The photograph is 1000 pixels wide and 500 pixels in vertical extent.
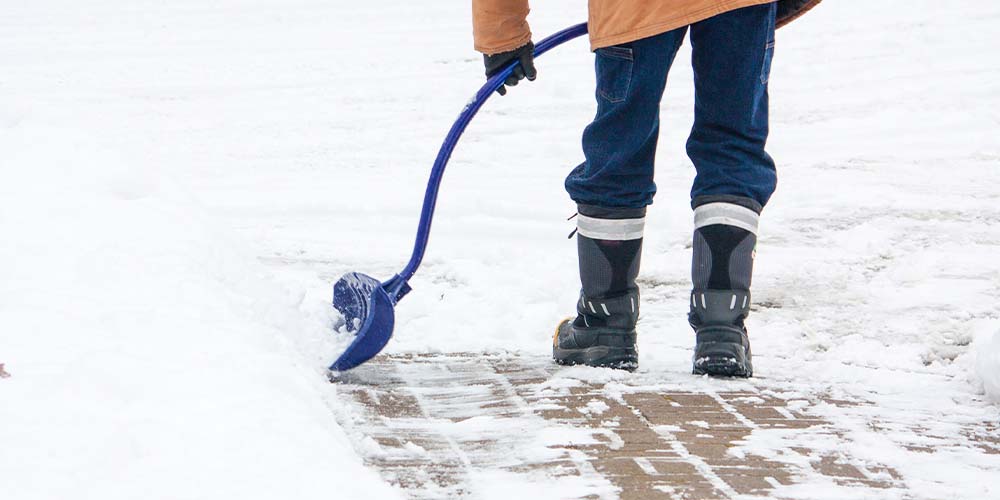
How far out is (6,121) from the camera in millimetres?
3129

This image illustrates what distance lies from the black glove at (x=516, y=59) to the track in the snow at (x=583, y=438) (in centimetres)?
75

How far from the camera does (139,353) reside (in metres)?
1.88

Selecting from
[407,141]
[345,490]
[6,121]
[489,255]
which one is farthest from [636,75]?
[407,141]

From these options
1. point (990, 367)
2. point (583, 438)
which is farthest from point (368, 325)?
point (990, 367)

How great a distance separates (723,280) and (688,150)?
314 mm

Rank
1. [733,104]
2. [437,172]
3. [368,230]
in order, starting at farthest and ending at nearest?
[368,230], [437,172], [733,104]

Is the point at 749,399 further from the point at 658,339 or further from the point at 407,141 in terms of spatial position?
the point at 407,141

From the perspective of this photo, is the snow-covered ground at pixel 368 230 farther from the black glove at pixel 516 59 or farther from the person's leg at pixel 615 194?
the black glove at pixel 516 59

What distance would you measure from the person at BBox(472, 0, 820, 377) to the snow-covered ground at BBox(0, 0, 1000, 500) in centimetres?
16

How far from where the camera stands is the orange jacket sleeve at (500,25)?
257cm

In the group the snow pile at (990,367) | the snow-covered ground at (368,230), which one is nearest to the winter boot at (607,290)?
the snow-covered ground at (368,230)

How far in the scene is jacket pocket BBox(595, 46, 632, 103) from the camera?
235 cm

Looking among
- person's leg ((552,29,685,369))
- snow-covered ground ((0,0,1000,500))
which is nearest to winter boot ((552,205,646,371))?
person's leg ((552,29,685,369))

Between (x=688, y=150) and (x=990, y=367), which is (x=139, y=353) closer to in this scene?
(x=688, y=150)
